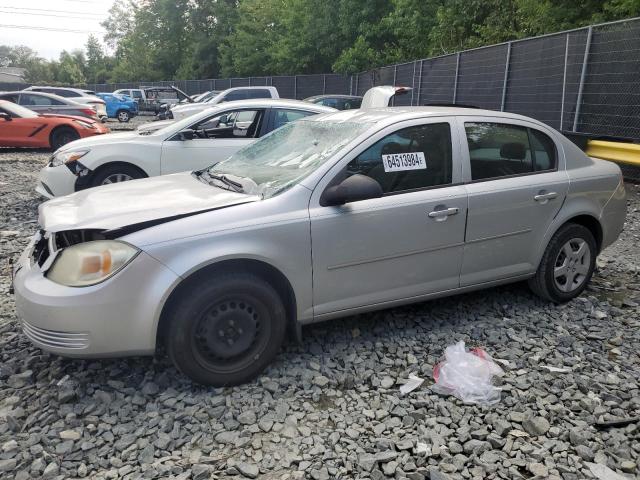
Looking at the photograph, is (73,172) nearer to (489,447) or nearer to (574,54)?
(489,447)

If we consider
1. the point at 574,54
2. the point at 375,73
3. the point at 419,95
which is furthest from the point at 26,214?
the point at 375,73

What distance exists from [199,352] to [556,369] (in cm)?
223

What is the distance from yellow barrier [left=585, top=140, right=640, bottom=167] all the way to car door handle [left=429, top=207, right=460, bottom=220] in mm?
4601

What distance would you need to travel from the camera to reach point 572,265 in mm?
4348

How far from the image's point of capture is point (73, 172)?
21.8 ft

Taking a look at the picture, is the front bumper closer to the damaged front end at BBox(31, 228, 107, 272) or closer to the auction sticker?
the damaged front end at BBox(31, 228, 107, 272)

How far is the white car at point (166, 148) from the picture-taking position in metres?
6.70

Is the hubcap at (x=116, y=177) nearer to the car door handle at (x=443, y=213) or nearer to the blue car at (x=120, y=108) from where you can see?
the car door handle at (x=443, y=213)

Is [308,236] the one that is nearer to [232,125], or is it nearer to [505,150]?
[505,150]

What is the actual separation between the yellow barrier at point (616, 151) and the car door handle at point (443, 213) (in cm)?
460

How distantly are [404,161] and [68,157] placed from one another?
16.1ft

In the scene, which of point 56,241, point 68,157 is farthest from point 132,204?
point 68,157

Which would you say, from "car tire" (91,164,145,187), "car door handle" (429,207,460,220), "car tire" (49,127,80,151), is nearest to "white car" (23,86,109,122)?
"car tire" (49,127,80,151)

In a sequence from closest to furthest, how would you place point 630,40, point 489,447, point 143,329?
1. point 489,447
2. point 143,329
3. point 630,40
